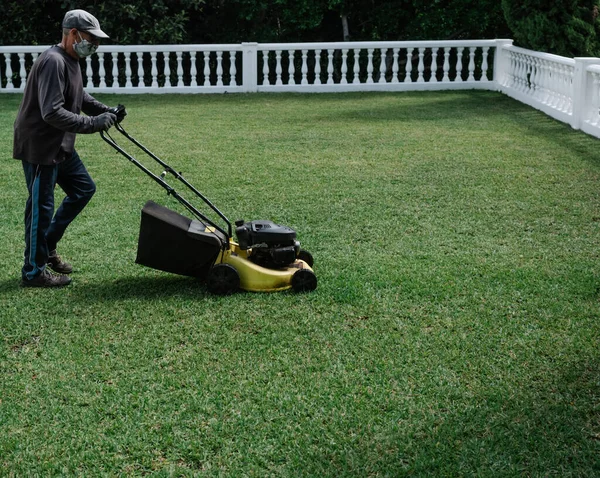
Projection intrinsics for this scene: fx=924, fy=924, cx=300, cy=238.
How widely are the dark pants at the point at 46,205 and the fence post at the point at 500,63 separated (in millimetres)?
11772

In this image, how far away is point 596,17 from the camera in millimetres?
14406

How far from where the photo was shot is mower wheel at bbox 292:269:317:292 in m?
5.60

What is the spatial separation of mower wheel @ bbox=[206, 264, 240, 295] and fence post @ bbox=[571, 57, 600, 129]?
7.66 metres

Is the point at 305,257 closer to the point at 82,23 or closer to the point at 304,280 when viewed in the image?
the point at 304,280

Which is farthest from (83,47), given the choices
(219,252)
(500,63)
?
(500,63)

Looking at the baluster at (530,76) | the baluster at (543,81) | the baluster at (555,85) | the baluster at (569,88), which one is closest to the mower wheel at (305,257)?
the baluster at (569,88)

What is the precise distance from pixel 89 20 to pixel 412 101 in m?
10.3

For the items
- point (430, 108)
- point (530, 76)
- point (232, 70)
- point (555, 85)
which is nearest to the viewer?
point (555, 85)

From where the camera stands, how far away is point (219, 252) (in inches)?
220

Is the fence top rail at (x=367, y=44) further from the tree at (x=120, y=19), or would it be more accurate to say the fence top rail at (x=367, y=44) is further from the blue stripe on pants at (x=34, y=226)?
the blue stripe on pants at (x=34, y=226)

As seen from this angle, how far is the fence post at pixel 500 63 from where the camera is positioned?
53.9 ft

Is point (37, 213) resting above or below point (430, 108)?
above

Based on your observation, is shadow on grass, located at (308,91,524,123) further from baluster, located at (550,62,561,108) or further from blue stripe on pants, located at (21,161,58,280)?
blue stripe on pants, located at (21,161,58,280)

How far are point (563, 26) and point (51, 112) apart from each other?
11.0 meters
